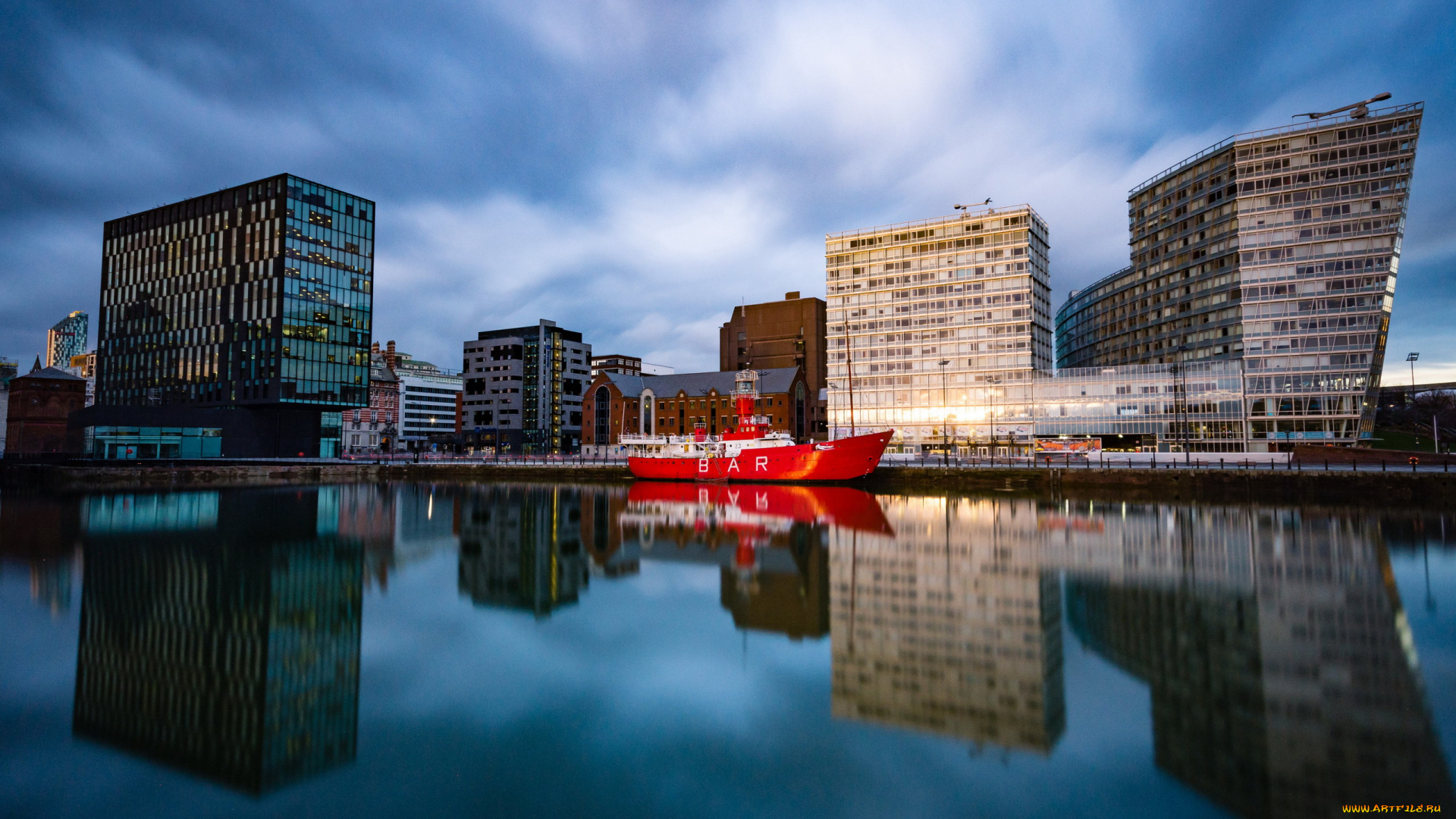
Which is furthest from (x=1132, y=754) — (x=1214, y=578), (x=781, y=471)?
(x=781, y=471)

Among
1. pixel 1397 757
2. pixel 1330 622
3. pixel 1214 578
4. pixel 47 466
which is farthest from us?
pixel 47 466

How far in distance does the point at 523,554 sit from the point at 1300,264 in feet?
292

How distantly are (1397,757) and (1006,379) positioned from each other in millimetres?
86215

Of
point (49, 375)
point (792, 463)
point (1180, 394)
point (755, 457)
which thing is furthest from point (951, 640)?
point (49, 375)

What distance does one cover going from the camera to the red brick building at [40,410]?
8612 cm

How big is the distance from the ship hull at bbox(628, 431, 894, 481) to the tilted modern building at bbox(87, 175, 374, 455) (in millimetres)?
41567

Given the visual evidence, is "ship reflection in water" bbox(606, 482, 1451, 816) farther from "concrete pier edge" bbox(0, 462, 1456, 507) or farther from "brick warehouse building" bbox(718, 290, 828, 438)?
"brick warehouse building" bbox(718, 290, 828, 438)

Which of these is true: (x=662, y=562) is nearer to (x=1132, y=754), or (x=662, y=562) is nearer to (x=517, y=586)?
(x=517, y=586)

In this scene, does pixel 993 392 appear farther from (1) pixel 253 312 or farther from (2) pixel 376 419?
(2) pixel 376 419

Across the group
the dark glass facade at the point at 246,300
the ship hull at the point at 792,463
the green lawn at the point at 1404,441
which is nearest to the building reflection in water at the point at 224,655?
the ship hull at the point at 792,463

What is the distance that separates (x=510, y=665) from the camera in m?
11.3

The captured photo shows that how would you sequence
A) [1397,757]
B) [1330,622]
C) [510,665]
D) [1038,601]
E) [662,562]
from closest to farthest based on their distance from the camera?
[1397,757]
[510,665]
[1330,622]
[1038,601]
[662,562]

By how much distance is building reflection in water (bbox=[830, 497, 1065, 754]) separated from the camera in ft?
29.5

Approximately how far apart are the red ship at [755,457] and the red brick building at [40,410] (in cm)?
8179
